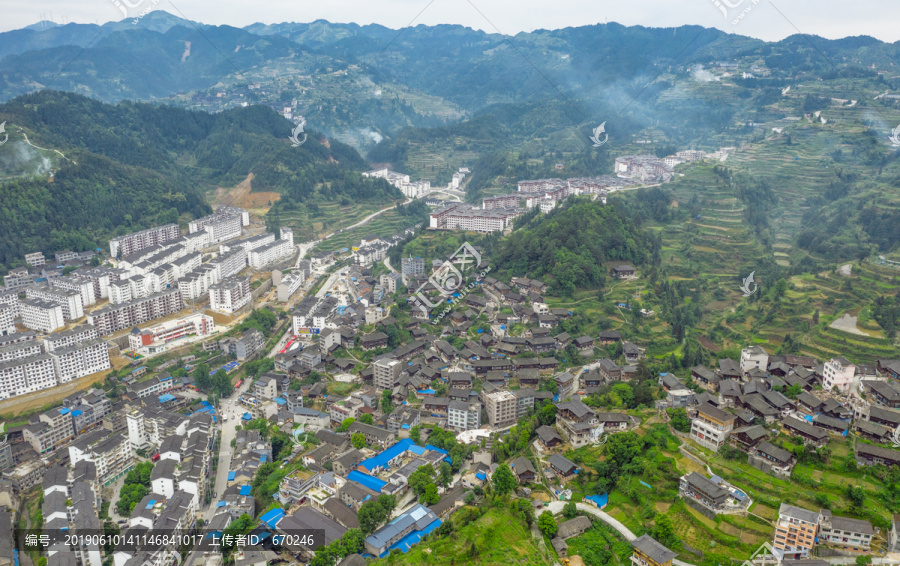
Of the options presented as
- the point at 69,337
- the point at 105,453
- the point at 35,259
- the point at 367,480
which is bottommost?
the point at 105,453

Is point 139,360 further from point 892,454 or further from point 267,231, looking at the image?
point 892,454

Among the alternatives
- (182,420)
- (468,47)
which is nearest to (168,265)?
(182,420)

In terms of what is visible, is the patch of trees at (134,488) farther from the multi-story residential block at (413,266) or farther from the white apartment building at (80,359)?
the multi-story residential block at (413,266)

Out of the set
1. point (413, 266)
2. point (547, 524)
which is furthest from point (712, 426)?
point (413, 266)

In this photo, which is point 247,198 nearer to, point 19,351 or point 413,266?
point 413,266

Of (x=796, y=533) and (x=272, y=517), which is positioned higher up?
(x=796, y=533)

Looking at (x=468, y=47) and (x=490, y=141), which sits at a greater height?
(x=468, y=47)

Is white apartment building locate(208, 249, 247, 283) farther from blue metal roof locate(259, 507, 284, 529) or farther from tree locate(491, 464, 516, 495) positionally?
tree locate(491, 464, 516, 495)
